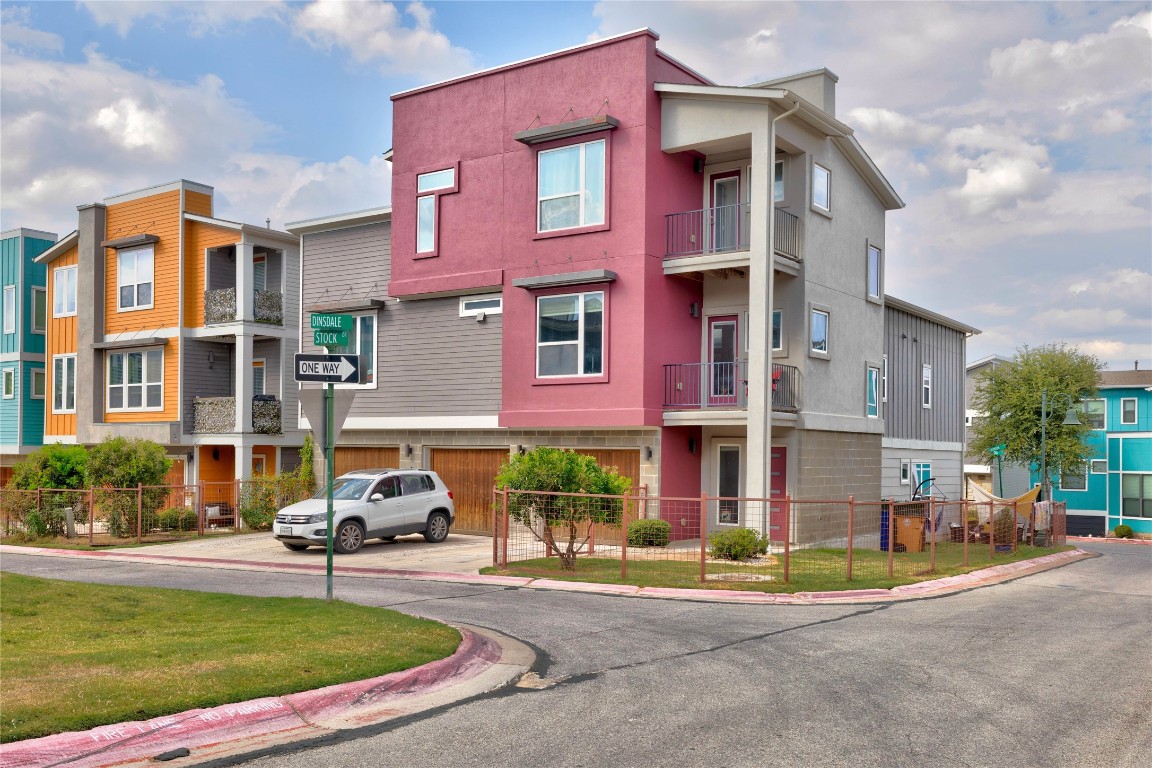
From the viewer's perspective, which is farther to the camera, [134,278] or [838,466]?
[134,278]

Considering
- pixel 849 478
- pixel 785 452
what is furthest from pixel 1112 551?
pixel 785 452

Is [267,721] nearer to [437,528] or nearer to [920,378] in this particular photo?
[437,528]

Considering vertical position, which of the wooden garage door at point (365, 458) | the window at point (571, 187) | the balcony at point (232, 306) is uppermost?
the window at point (571, 187)

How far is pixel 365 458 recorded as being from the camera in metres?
28.8

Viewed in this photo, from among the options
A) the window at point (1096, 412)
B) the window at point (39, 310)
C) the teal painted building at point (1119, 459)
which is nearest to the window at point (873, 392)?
the teal painted building at point (1119, 459)

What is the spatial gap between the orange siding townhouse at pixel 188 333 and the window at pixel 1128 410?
137 feet

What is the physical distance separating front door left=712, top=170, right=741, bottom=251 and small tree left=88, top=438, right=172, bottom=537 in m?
15.1

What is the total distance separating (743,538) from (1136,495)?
142 feet

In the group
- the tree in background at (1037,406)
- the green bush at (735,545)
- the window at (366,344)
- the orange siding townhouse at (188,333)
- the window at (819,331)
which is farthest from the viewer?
the tree in background at (1037,406)

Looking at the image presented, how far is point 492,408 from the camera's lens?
25719 mm

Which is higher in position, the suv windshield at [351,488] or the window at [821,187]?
the window at [821,187]

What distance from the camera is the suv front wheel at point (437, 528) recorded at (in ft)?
76.6

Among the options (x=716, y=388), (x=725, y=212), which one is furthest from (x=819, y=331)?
(x=725, y=212)

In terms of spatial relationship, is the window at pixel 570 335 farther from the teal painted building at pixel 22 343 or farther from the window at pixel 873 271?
the teal painted building at pixel 22 343
